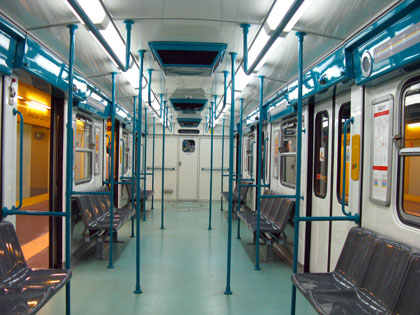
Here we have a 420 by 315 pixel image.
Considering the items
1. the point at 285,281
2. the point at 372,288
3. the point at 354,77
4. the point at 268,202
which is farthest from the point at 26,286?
the point at 268,202

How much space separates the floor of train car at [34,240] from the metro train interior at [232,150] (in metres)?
0.05

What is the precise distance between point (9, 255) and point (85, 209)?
2.16 m

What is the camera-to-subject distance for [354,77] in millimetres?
2869

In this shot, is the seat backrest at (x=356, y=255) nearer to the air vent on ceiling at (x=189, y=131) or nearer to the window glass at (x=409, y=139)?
the window glass at (x=409, y=139)

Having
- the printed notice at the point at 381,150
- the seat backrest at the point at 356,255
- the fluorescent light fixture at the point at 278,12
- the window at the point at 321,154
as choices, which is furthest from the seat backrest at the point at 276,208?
the fluorescent light fixture at the point at 278,12

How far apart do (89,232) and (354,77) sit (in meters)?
4.23

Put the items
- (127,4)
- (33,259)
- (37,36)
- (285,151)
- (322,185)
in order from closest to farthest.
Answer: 1. (127,4)
2. (37,36)
3. (322,185)
4. (33,259)
5. (285,151)

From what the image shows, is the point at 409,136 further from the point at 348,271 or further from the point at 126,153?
the point at 126,153

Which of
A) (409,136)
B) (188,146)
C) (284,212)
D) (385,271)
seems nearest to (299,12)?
(409,136)

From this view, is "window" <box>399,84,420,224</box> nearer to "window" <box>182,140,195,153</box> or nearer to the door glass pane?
the door glass pane

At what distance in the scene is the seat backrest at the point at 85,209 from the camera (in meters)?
4.64

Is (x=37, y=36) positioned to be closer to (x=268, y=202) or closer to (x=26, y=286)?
(x=26, y=286)

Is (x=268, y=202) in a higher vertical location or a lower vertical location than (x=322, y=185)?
lower

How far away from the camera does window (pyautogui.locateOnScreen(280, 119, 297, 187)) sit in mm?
5242
